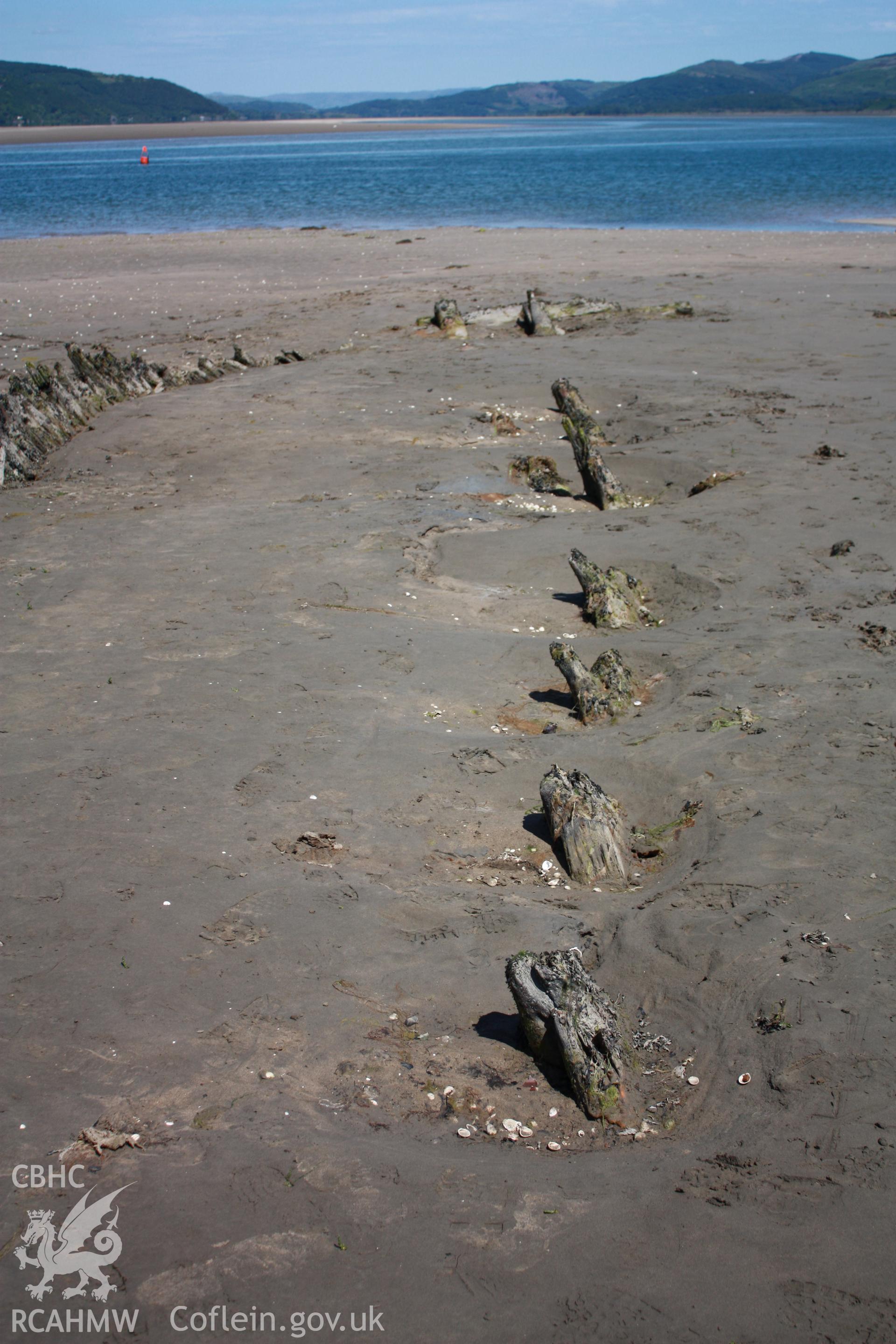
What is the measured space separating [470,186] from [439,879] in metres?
50.9

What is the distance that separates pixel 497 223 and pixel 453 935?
34.0m

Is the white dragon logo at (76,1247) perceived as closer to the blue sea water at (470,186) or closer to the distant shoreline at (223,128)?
the blue sea water at (470,186)

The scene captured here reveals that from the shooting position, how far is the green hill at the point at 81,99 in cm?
14688

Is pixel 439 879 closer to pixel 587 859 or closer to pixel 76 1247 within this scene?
pixel 587 859

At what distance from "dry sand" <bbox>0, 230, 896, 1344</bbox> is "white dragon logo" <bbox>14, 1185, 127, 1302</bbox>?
50 mm

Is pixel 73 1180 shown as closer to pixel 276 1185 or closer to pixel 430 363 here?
pixel 276 1185

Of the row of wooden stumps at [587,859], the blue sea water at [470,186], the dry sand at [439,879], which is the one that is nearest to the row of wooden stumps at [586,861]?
the row of wooden stumps at [587,859]

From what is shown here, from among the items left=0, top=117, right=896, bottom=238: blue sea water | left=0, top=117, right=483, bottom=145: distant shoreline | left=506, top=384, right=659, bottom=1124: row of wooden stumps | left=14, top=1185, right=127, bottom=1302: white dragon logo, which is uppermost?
left=0, top=117, right=483, bottom=145: distant shoreline

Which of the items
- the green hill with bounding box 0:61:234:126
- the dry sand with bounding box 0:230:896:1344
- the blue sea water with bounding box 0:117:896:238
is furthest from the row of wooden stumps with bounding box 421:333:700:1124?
the green hill with bounding box 0:61:234:126

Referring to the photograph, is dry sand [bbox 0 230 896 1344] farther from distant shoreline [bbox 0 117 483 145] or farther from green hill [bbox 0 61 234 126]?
green hill [bbox 0 61 234 126]

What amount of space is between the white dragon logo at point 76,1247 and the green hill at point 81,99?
17093cm

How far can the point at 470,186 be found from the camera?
162 feet

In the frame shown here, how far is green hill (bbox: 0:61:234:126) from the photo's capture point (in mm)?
146875

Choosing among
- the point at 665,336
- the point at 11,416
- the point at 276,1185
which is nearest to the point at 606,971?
the point at 276,1185
